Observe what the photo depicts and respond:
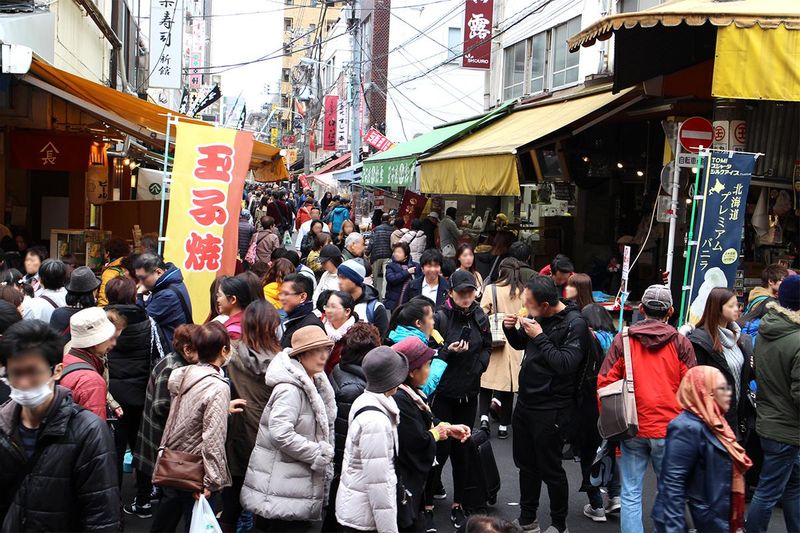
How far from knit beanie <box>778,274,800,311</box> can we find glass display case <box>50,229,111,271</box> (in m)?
9.51

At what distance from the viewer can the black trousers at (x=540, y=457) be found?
5730mm

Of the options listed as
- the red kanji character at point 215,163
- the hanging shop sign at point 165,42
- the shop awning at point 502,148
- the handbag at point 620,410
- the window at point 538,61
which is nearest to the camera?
the handbag at point 620,410

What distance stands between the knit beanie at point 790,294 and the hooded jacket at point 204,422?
3930 millimetres

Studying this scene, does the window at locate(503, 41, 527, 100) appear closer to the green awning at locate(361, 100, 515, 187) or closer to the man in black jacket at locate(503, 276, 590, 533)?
the green awning at locate(361, 100, 515, 187)

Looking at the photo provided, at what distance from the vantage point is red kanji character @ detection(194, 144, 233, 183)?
8078 mm

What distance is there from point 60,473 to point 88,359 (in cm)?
155

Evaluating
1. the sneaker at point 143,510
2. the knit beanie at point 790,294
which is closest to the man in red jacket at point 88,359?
the sneaker at point 143,510

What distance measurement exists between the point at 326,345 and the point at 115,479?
67.0 inches

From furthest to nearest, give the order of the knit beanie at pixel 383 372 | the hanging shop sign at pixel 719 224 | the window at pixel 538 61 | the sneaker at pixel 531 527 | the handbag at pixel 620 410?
the window at pixel 538 61, the hanging shop sign at pixel 719 224, the sneaker at pixel 531 527, the handbag at pixel 620 410, the knit beanie at pixel 383 372

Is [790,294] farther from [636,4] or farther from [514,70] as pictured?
[514,70]

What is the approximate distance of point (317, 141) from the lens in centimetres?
5975

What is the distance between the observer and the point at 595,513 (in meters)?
6.46

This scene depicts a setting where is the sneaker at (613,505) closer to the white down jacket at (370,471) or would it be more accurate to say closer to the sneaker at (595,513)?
the sneaker at (595,513)

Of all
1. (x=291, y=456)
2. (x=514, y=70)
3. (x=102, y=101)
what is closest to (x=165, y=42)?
(x=514, y=70)
